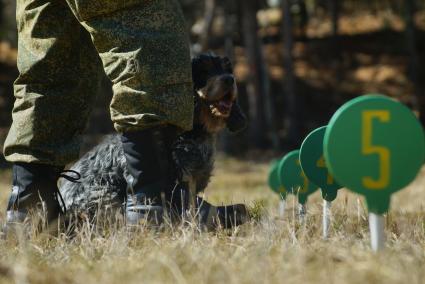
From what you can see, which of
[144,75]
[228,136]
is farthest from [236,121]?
[228,136]

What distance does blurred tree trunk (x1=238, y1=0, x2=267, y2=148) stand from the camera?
18.1 m

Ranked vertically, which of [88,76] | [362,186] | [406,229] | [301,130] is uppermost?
[88,76]

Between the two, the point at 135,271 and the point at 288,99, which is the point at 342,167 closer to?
the point at 135,271

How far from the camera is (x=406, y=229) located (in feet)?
9.29

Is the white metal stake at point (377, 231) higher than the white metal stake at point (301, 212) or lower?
higher

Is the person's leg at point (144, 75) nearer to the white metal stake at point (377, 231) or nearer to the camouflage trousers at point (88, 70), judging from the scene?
the camouflage trousers at point (88, 70)

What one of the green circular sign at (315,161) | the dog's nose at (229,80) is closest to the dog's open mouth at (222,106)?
the dog's nose at (229,80)

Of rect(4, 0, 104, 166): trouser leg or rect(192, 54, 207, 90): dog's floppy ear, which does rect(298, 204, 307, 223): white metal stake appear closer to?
rect(4, 0, 104, 166): trouser leg

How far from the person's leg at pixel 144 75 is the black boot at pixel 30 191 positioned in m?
0.47

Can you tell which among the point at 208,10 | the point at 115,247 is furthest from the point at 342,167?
the point at 208,10

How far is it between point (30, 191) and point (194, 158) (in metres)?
1.37

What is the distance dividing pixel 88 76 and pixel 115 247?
122cm

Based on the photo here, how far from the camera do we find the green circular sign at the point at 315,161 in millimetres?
2752

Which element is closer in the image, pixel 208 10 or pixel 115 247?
pixel 115 247
